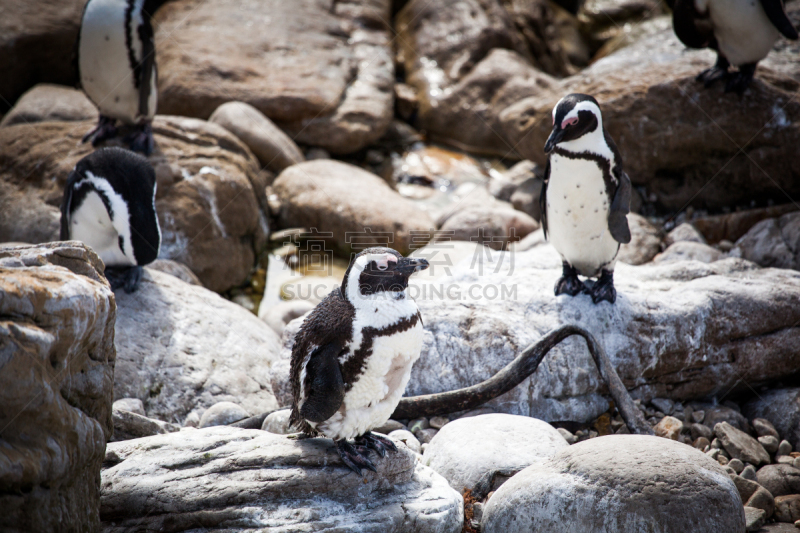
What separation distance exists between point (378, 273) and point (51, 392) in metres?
1.34

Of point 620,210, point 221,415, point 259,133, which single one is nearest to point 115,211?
point 221,415

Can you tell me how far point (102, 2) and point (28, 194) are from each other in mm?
2176

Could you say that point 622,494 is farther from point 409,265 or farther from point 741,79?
point 741,79

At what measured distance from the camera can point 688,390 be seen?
445cm

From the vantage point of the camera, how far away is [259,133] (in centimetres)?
855

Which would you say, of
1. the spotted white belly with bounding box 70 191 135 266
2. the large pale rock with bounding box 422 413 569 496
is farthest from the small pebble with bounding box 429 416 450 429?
the spotted white belly with bounding box 70 191 135 266

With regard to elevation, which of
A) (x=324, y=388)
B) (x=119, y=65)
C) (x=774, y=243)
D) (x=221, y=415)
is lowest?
(x=774, y=243)

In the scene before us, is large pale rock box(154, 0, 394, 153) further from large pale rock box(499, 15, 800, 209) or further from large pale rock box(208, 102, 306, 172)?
large pale rock box(499, 15, 800, 209)

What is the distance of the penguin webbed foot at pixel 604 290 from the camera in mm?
4496

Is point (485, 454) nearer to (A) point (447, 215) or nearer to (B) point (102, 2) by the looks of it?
(A) point (447, 215)

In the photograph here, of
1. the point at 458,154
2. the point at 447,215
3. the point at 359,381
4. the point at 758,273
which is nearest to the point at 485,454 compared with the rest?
the point at 359,381

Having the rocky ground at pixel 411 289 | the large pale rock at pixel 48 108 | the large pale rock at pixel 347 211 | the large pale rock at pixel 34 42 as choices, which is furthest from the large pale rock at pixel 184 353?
the large pale rock at pixel 34 42

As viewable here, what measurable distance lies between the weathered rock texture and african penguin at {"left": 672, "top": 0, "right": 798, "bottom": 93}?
10.5 ft

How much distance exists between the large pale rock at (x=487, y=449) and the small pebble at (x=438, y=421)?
0.39 metres
